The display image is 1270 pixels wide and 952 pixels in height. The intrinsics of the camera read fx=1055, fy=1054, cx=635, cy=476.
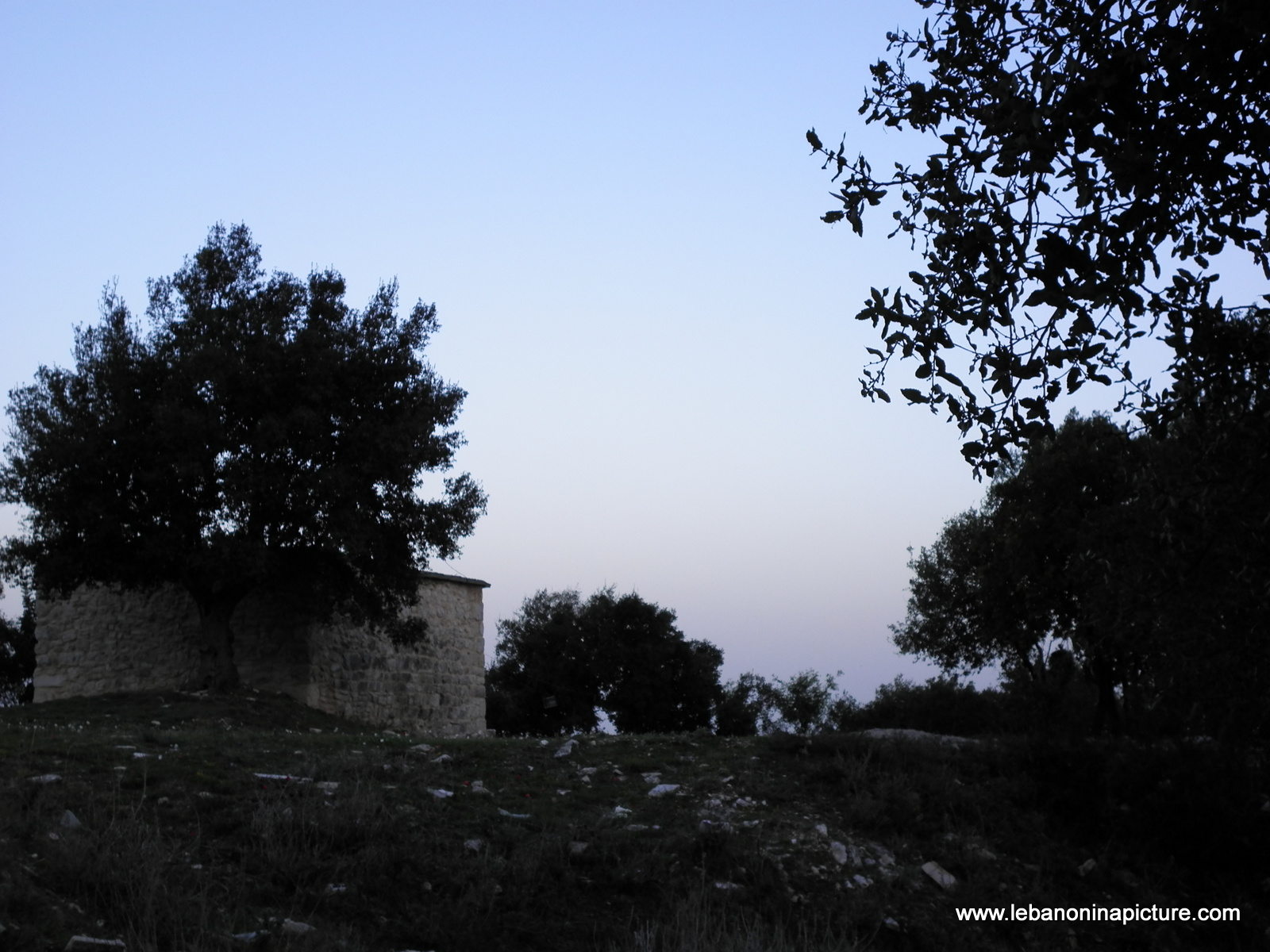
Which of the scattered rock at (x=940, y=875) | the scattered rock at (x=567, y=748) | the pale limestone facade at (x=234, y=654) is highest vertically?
the pale limestone facade at (x=234, y=654)

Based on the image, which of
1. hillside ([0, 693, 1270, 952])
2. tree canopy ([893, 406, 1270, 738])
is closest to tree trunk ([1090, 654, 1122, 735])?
tree canopy ([893, 406, 1270, 738])

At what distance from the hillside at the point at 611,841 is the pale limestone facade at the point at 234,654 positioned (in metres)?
9.04

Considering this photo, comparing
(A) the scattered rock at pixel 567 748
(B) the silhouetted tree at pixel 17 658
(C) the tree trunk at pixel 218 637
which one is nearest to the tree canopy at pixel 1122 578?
(A) the scattered rock at pixel 567 748

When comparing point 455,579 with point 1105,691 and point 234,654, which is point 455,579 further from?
point 1105,691

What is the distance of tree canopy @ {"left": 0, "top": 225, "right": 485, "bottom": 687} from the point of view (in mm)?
17375

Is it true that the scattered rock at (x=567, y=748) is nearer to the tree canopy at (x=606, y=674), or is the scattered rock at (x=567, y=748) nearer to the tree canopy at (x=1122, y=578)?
the tree canopy at (x=1122, y=578)

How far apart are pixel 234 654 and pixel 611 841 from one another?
15.0m

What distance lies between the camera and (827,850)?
316 inches

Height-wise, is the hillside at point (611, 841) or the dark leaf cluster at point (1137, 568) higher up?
the dark leaf cluster at point (1137, 568)

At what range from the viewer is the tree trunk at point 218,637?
1838 centimetres

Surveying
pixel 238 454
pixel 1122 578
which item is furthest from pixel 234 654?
pixel 1122 578

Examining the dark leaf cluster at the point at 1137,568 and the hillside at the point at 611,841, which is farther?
the dark leaf cluster at the point at 1137,568

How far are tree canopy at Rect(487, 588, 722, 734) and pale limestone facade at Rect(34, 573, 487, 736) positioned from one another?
25.5 feet

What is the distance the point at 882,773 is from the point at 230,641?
13543mm
